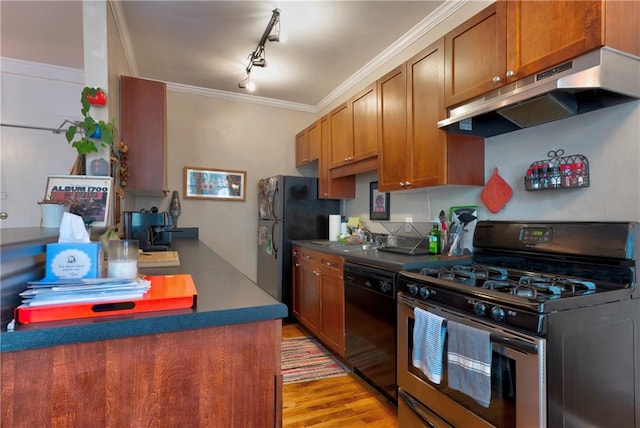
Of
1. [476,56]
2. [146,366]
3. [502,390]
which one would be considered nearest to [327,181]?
[476,56]

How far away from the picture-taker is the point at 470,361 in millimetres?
1289

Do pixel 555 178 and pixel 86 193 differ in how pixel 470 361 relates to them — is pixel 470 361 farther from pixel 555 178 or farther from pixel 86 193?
pixel 86 193

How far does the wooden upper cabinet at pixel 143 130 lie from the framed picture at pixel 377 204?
6.43ft

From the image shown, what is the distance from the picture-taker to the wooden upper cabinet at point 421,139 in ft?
6.76

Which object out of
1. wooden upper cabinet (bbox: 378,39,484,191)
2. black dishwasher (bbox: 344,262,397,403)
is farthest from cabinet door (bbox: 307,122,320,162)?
black dishwasher (bbox: 344,262,397,403)

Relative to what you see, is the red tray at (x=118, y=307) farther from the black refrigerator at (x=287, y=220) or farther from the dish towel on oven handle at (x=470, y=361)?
the black refrigerator at (x=287, y=220)

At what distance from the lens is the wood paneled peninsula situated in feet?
2.29

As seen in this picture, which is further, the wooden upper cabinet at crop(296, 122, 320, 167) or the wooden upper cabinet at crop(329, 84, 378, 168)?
the wooden upper cabinet at crop(296, 122, 320, 167)

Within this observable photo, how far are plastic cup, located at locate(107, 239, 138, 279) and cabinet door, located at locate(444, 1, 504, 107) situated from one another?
1855 millimetres

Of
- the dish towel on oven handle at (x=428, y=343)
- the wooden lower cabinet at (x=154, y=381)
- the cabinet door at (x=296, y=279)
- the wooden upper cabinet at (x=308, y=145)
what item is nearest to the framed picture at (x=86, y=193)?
the wooden lower cabinet at (x=154, y=381)

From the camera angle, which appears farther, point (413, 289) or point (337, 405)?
point (337, 405)

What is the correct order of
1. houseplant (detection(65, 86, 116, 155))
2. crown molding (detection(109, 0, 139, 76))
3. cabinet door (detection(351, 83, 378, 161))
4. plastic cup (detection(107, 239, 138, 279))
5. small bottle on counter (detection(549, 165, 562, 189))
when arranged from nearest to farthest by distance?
plastic cup (detection(107, 239, 138, 279))
small bottle on counter (detection(549, 165, 562, 189))
houseplant (detection(65, 86, 116, 155))
crown molding (detection(109, 0, 139, 76))
cabinet door (detection(351, 83, 378, 161))

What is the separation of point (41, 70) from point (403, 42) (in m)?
3.59

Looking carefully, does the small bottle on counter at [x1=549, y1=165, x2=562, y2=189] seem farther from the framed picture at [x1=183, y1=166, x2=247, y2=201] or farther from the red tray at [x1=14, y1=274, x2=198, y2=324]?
the framed picture at [x1=183, y1=166, x2=247, y2=201]
